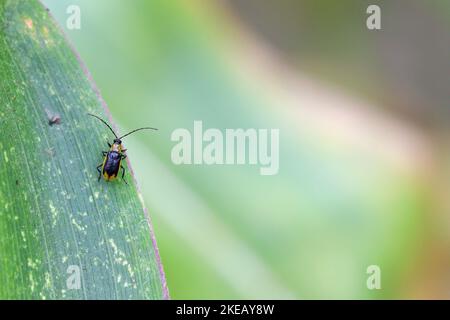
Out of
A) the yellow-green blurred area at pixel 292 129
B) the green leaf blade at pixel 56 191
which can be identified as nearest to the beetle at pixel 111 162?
the green leaf blade at pixel 56 191

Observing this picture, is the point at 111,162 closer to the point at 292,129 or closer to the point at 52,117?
the point at 52,117

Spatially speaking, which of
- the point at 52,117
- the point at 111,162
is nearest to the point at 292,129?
the point at 111,162

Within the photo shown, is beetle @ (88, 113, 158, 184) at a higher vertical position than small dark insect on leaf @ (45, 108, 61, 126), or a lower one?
lower

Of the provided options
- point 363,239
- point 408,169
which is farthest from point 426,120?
point 363,239

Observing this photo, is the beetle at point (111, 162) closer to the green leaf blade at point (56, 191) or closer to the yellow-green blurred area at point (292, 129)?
the green leaf blade at point (56, 191)

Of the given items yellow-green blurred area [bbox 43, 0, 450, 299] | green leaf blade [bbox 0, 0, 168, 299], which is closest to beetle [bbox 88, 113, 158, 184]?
green leaf blade [bbox 0, 0, 168, 299]

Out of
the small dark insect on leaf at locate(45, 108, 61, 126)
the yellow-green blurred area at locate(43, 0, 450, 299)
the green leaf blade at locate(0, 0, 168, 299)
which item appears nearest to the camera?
the green leaf blade at locate(0, 0, 168, 299)

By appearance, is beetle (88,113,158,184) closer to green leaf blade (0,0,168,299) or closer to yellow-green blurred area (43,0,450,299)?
green leaf blade (0,0,168,299)
